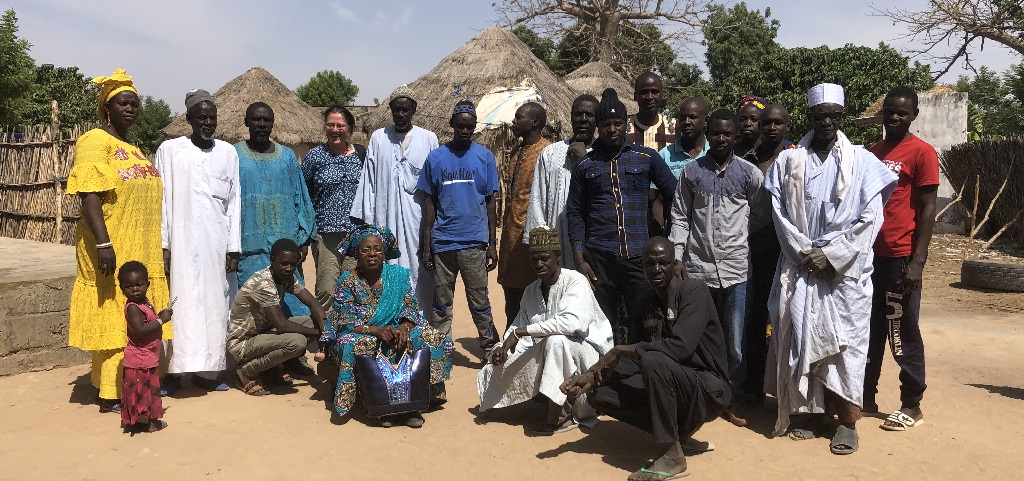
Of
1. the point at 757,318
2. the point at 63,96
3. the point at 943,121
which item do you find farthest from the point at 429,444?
the point at 63,96

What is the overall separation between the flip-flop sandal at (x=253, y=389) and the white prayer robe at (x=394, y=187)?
1343 mm

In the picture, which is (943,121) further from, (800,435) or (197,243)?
(197,243)

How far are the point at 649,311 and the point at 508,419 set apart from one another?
3.77 ft

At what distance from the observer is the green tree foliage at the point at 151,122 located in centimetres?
3544

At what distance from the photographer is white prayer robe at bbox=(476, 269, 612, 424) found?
4.41 meters

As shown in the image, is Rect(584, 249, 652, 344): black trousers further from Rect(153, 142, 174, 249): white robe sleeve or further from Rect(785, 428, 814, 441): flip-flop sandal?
Rect(153, 142, 174, 249): white robe sleeve

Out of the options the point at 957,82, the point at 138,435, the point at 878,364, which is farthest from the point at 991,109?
the point at 138,435

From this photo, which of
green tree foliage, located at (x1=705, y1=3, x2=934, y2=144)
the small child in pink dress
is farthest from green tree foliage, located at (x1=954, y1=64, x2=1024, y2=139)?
the small child in pink dress

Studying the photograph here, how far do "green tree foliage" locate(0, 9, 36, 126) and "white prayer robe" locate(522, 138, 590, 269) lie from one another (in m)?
16.4

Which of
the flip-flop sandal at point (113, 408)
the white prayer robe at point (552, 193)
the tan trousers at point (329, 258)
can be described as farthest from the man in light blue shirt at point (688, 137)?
the flip-flop sandal at point (113, 408)

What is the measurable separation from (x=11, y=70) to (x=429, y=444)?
57.8 feet

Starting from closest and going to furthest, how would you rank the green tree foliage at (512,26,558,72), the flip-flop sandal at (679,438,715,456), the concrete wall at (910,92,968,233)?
the flip-flop sandal at (679,438,715,456) → the concrete wall at (910,92,968,233) → the green tree foliage at (512,26,558,72)

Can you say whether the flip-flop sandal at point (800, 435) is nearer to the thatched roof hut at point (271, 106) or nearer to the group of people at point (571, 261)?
the group of people at point (571, 261)

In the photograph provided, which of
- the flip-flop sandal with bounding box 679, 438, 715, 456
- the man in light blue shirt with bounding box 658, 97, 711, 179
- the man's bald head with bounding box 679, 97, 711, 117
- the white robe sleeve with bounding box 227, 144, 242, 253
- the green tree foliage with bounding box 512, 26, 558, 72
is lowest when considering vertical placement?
the flip-flop sandal with bounding box 679, 438, 715, 456
